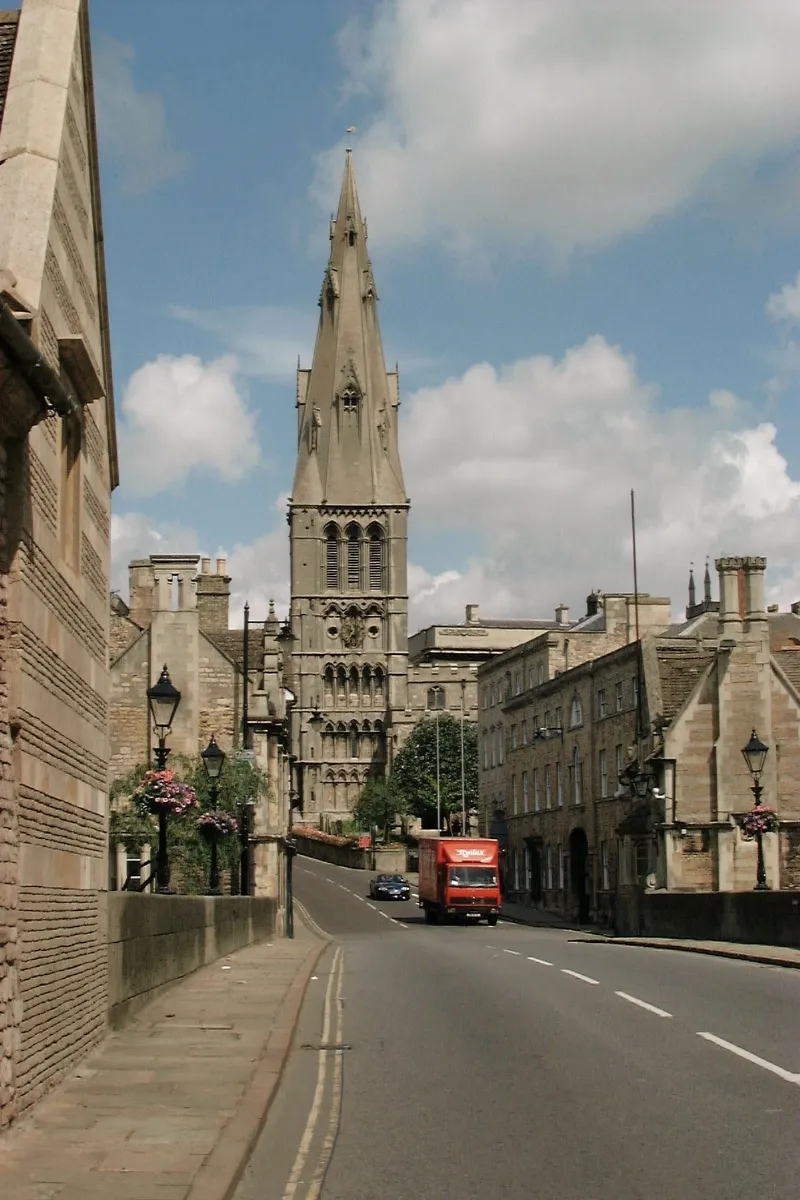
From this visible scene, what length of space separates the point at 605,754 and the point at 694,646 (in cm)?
683

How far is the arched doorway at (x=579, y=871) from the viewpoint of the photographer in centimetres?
6394

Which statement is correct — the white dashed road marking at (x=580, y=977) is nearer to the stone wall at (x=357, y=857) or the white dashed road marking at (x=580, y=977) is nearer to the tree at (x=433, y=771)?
the stone wall at (x=357, y=857)

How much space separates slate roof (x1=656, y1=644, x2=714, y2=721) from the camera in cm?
5444

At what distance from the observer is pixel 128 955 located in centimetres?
1648

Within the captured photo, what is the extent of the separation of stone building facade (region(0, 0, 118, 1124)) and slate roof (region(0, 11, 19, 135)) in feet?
0.07

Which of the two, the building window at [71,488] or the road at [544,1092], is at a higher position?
the building window at [71,488]

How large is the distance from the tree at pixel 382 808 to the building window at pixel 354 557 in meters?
28.3

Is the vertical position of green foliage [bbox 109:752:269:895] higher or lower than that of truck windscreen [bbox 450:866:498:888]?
higher

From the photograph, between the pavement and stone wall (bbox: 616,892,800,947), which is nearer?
the pavement

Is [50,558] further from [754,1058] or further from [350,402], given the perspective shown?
[350,402]

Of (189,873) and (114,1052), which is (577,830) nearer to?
(189,873)

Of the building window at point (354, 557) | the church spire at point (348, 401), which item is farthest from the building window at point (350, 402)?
the building window at point (354, 557)

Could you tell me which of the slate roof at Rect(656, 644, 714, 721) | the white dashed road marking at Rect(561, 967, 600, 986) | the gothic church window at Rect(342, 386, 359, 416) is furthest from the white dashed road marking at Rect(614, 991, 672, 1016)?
the gothic church window at Rect(342, 386, 359, 416)

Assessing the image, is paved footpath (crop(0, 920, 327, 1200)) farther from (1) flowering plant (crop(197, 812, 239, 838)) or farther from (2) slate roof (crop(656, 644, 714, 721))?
(2) slate roof (crop(656, 644, 714, 721))
